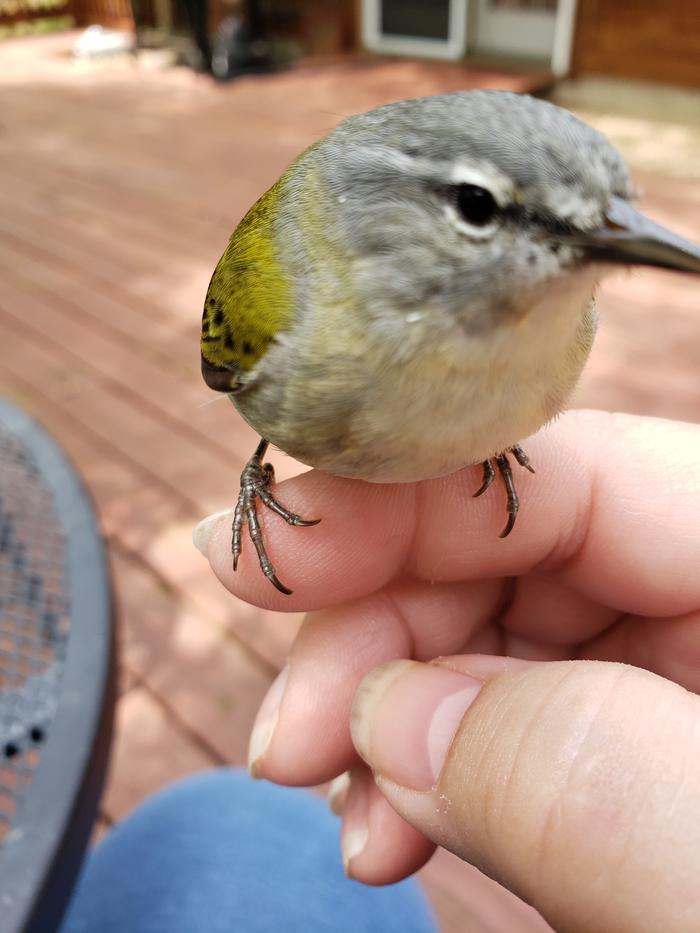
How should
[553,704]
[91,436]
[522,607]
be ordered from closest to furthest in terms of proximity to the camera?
[553,704], [522,607], [91,436]

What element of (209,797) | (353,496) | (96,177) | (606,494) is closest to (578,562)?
(606,494)

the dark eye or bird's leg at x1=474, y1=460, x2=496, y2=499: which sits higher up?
the dark eye

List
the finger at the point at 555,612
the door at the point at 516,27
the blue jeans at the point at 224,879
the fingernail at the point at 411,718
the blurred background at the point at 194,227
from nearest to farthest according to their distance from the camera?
the fingernail at the point at 411,718, the blue jeans at the point at 224,879, the finger at the point at 555,612, the blurred background at the point at 194,227, the door at the point at 516,27

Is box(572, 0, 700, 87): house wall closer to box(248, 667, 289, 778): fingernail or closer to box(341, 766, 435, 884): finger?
box(248, 667, 289, 778): fingernail

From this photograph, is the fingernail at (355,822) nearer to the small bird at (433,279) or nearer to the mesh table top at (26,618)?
the mesh table top at (26,618)

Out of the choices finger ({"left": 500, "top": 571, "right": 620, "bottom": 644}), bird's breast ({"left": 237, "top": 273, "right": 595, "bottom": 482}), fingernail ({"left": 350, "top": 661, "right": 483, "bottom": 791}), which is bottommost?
finger ({"left": 500, "top": 571, "right": 620, "bottom": 644})

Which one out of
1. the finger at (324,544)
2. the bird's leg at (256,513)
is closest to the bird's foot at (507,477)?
the finger at (324,544)

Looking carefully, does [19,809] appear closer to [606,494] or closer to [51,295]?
[606,494]

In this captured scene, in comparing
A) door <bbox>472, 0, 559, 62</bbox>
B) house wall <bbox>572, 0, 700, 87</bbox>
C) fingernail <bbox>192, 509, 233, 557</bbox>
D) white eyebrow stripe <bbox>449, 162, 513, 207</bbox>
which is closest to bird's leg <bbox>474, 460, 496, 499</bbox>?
fingernail <bbox>192, 509, 233, 557</bbox>
